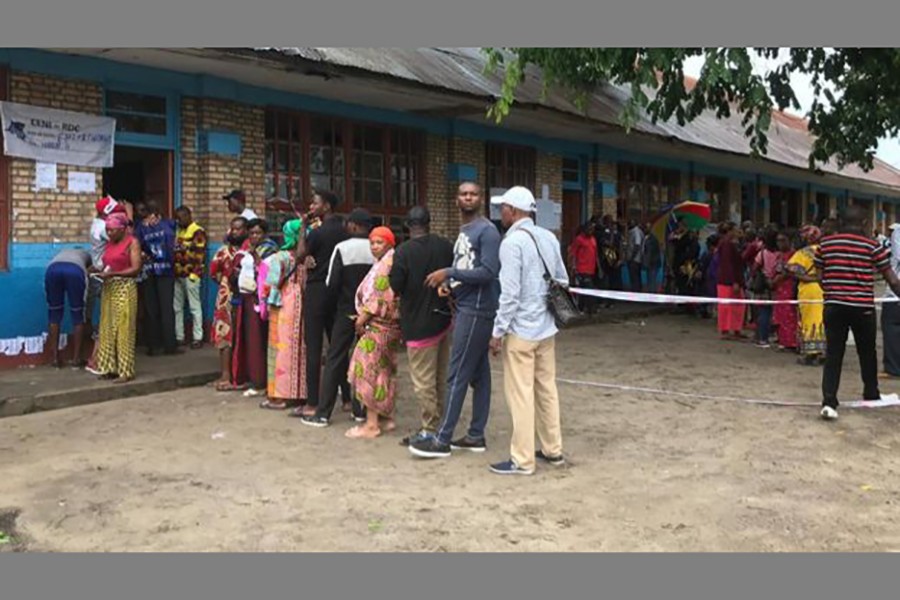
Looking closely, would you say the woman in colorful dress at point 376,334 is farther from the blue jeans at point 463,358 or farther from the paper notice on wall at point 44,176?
the paper notice on wall at point 44,176

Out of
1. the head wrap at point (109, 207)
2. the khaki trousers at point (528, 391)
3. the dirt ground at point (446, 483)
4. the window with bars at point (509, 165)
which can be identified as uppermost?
the window with bars at point (509, 165)

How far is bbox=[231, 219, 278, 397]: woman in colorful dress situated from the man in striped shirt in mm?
4721

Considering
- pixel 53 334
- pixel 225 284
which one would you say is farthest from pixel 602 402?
pixel 53 334

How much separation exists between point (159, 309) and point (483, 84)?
5.67 meters

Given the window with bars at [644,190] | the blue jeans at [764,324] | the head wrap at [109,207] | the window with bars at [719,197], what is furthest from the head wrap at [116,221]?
the window with bars at [719,197]

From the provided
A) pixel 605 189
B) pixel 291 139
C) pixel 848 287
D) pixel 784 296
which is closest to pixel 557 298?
pixel 848 287

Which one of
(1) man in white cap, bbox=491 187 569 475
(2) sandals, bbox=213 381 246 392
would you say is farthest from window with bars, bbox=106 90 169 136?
(1) man in white cap, bbox=491 187 569 475

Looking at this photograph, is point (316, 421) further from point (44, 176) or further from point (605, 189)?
point (605, 189)

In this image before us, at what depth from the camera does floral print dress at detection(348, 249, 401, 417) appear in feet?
19.8

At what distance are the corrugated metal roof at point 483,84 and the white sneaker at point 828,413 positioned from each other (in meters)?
4.46

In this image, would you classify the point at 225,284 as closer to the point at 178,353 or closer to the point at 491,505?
the point at 178,353

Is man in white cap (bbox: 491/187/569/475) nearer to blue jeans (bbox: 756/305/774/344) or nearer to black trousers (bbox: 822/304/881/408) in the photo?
black trousers (bbox: 822/304/881/408)

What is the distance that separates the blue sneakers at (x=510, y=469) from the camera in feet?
17.4

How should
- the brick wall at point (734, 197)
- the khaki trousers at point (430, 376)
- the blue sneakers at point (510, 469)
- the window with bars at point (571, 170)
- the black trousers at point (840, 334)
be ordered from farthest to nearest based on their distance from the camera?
the brick wall at point (734, 197), the window with bars at point (571, 170), the black trousers at point (840, 334), the khaki trousers at point (430, 376), the blue sneakers at point (510, 469)
